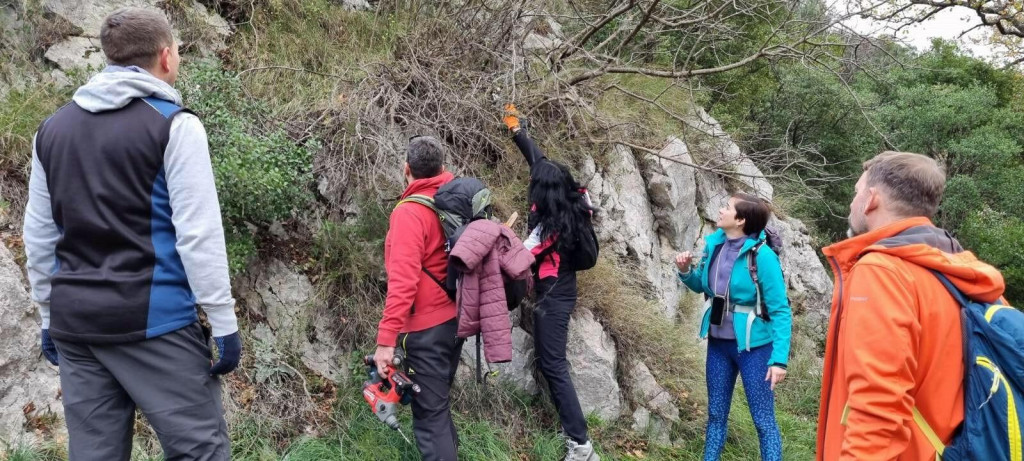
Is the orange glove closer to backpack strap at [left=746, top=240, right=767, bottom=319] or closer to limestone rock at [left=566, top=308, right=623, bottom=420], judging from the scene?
limestone rock at [left=566, top=308, right=623, bottom=420]

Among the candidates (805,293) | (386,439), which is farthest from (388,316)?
(805,293)

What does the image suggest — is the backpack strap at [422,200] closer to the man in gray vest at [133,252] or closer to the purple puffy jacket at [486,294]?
the purple puffy jacket at [486,294]

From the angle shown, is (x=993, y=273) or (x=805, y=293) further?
(x=805, y=293)

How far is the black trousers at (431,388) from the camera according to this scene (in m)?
3.39

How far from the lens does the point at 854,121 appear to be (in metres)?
11.6

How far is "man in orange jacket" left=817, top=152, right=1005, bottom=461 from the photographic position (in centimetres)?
190

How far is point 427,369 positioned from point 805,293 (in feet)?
21.4

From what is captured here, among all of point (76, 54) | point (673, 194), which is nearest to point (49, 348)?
point (76, 54)

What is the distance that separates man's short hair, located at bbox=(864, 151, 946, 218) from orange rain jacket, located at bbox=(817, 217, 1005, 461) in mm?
124

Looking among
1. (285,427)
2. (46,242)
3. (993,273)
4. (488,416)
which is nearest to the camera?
(993,273)

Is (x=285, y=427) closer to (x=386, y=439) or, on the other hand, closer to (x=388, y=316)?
(x=386, y=439)

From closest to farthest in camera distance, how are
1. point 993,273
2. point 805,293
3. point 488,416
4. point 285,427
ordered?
point 993,273
point 285,427
point 488,416
point 805,293

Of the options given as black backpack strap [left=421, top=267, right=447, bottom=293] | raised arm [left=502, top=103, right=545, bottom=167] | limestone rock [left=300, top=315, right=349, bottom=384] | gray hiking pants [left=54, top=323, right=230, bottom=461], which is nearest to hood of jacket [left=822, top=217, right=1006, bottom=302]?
black backpack strap [left=421, top=267, right=447, bottom=293]

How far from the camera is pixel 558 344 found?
14.3 ft
